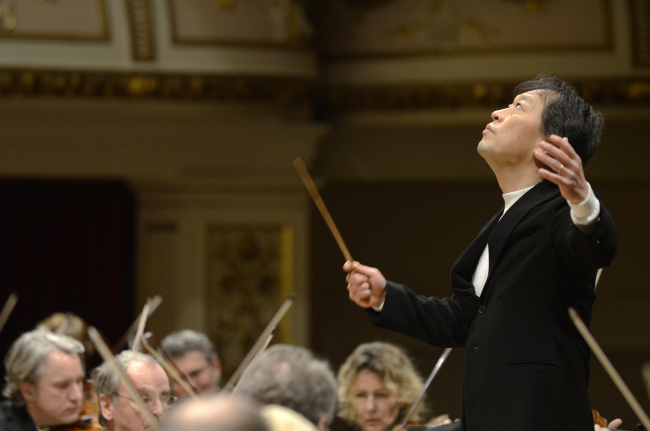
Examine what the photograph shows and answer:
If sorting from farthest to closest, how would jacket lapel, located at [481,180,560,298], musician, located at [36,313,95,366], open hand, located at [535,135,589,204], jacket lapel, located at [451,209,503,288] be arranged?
musician, located at [36,313,95,366], jacket lapel, located at [451,209,503,288], jacket lapel, located at [481,180,560,298], open hand, located at [535,135,589,204]

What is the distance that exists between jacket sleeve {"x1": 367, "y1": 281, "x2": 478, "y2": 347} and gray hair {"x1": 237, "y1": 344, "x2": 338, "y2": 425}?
30 cm

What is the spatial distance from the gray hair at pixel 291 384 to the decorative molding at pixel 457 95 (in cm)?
314

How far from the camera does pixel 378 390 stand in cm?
277

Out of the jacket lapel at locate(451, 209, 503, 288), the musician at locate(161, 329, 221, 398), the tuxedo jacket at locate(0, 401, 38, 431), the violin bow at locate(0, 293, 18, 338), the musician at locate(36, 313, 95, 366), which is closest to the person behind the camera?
the jacket lapel at locate(451, 209, 503, 288)

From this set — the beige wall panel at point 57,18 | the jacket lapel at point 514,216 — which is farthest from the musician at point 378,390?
the beige wall panel at point 57,18

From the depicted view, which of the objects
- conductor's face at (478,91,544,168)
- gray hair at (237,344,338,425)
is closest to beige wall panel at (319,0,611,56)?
conductor's face at (478,91,544,168)

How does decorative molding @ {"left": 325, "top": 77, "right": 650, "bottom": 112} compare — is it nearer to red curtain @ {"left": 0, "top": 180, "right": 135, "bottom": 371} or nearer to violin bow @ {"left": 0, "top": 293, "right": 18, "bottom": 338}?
red curtain @ {"left": 0, "top": 180, "right": 135, "bottom": 371}

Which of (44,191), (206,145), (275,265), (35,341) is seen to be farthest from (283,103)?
(35,341)

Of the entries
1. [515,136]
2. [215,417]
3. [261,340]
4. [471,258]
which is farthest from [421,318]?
[261,340]

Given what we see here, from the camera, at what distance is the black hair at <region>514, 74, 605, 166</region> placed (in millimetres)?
1814

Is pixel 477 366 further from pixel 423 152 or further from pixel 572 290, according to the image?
pixel 423 152

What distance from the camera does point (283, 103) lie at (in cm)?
451

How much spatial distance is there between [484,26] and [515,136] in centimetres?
296

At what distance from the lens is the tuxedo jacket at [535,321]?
162 cm
